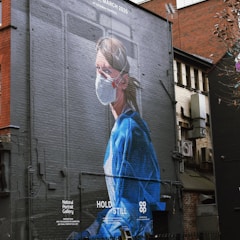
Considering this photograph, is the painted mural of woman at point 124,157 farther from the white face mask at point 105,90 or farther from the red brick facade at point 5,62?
the red brick facade at point 5,62

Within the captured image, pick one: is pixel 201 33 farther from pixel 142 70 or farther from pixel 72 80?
pixel 72 80

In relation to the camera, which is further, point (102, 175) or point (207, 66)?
point (207, 66)

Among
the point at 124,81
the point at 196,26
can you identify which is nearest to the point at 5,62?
the point at 124,81

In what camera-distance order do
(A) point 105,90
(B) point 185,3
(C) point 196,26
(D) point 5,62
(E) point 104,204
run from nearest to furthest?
(D) point 5,62, (E) point 104,204, (A) point 105,90, (C) point 196,26, (B) point 185,3

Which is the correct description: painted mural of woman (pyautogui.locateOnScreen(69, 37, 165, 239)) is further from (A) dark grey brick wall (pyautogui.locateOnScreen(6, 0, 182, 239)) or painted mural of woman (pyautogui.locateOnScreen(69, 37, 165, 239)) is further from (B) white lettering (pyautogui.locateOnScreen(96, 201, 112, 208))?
(A) dark grey brick wall (pyautogui.locateOnScreen(6, 0, 182, 239))

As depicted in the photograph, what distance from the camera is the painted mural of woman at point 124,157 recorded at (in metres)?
18.3

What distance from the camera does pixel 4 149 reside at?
49.0 feet

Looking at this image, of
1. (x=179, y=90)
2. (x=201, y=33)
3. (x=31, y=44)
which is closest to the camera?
(x=31, y=44)

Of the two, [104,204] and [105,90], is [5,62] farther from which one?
[104,204]

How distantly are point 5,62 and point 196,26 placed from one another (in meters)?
17.1

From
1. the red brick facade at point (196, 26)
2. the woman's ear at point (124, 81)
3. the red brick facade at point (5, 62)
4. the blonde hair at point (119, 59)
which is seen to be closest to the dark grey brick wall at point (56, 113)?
the red brick facade at point (5, 62)

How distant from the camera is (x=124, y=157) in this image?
19062 millimetres

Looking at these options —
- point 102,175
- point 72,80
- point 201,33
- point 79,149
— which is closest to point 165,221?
point 102,175

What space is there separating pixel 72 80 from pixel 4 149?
394 cm
